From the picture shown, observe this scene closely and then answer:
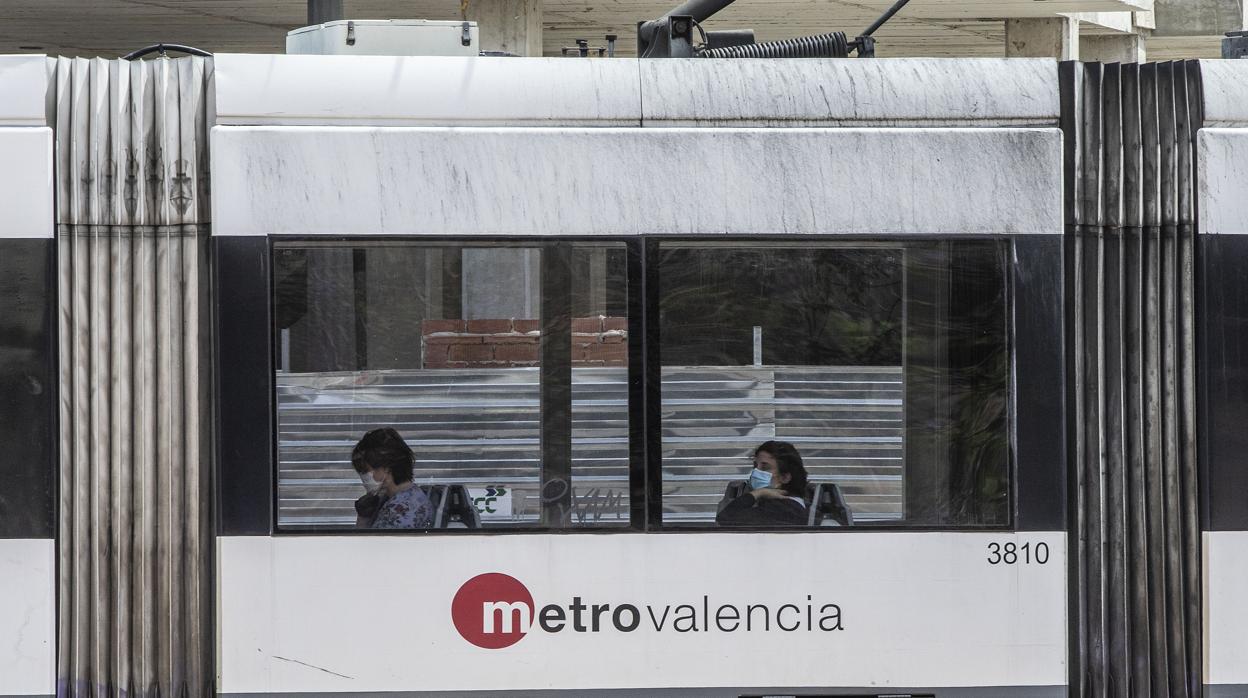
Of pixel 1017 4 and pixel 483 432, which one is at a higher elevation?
pixel 1017 4

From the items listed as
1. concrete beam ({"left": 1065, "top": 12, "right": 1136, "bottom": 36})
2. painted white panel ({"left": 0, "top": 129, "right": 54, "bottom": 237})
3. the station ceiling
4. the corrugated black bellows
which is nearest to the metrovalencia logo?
the corrugated black bellows

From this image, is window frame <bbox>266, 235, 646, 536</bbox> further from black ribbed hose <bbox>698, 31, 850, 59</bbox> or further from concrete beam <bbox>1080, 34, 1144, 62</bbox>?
concrete beam <bbox>1080, 34, 1144, 62</bbox>

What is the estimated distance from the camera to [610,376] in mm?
4465

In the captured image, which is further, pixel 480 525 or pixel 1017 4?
pixel 1017 4

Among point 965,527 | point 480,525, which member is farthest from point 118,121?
point 965,527

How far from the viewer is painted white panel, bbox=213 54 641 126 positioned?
4426 mm

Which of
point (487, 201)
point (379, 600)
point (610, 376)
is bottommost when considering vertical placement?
point (379, 600)

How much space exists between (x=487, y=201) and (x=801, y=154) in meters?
1.09

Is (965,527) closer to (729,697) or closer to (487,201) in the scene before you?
(729,697)

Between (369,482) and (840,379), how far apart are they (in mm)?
1641

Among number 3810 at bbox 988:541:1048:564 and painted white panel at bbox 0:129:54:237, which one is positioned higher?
painted white panel at bbox 0:129:54:237

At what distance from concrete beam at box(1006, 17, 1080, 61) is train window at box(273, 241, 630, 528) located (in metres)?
12.9

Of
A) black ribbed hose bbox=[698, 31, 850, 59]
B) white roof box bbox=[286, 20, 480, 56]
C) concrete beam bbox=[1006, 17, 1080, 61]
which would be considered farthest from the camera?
concrete beam bbox=[1006, 17, 1080, 61]

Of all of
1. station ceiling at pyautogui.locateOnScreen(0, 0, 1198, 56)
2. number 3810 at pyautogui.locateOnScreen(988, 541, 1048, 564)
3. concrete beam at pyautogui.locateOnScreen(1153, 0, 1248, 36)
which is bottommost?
number 3810 at pyautogui.locateOnScreen(988, 541, 1048, 564)
